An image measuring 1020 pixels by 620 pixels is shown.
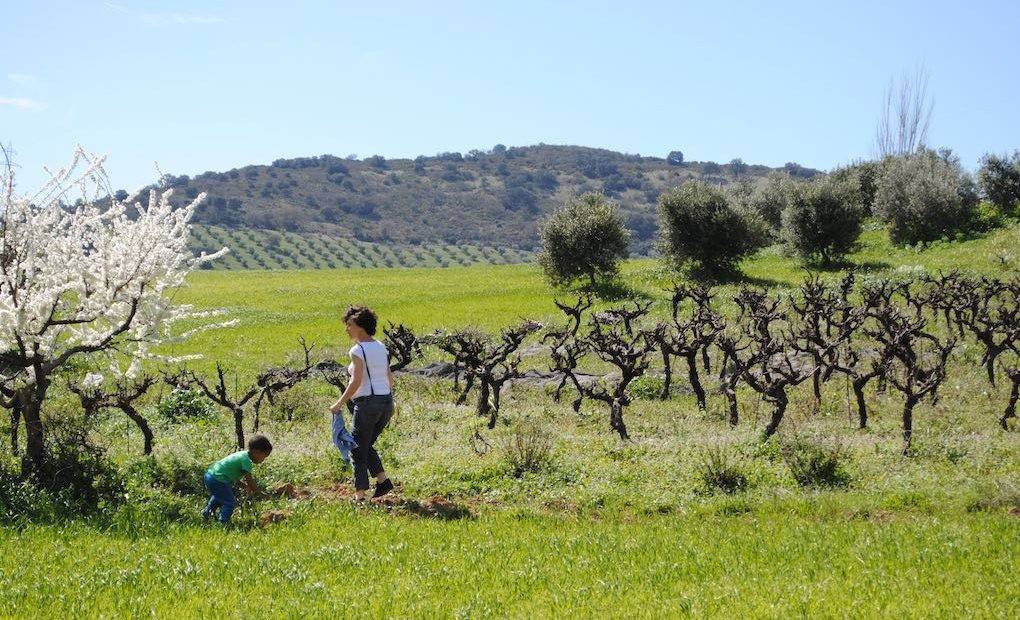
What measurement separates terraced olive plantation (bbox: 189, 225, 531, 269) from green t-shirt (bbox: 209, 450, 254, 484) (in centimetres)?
13233

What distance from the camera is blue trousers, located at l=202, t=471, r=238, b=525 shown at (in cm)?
1000

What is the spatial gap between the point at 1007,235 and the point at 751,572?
4878cm

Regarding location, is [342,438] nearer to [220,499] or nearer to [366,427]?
[366,427]

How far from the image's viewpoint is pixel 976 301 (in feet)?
86.7

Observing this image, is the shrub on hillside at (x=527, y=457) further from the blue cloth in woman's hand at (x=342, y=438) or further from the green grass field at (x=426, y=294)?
the green grass field at (x=426, y=294)

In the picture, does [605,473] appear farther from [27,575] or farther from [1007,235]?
[1007,235]

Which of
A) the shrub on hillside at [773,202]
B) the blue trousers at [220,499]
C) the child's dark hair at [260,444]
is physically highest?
the shrub on hillside at [773,202]

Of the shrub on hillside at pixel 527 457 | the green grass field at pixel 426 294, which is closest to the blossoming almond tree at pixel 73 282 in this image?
the shrub on hillside at pixel 527 457

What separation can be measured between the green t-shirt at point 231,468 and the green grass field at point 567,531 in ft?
1.94

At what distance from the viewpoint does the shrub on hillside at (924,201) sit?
53281 millimetres

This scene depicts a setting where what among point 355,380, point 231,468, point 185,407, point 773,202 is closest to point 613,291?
point 773,202

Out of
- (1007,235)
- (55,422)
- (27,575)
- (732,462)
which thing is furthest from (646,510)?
(1007,235)

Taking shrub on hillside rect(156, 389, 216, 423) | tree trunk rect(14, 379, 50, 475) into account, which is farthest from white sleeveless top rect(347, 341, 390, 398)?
shrub on hillside rect(156, 389, 216, 423)

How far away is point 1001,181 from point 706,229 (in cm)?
2573
